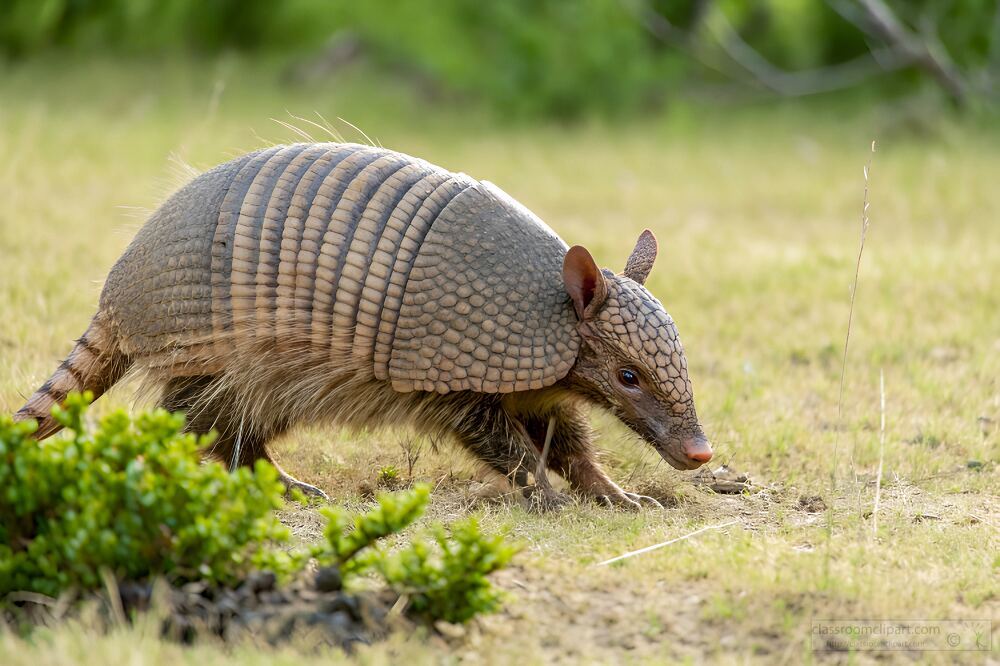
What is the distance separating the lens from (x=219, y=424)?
520cm

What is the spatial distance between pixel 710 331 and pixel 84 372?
4.17 meters

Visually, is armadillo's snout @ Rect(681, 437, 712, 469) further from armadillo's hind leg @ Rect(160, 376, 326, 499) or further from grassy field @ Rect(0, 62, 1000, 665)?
armadillo's hind leg @ Rect(160, 376, 326, 499)

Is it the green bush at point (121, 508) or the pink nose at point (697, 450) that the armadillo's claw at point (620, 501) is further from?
the green bush at point (121, 508)

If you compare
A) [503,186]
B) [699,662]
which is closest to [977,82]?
[503,186]

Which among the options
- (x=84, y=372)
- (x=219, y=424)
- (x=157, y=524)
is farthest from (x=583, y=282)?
(x=84, y=372)

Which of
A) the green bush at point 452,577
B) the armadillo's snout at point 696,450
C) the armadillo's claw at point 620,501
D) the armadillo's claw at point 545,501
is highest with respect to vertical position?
the armadillo's snout at point 696,450

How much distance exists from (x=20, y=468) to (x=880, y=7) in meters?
11.9

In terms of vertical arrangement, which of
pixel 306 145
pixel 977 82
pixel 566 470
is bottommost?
pixel 566 470

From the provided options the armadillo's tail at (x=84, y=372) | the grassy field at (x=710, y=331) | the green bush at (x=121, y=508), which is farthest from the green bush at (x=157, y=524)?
the armadillo's tail at (x=84, y=372)

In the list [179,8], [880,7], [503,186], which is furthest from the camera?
[179,8]

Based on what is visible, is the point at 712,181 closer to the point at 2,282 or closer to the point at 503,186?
the point at 503,186

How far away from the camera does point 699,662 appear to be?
3.54 metres

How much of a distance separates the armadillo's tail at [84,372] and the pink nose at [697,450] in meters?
2.45

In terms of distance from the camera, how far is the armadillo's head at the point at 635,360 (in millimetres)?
4684
